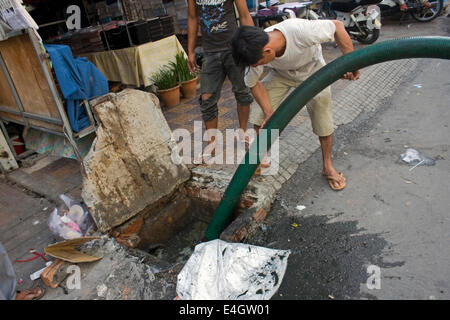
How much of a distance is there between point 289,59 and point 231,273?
170 centimetres

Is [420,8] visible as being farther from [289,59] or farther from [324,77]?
[324,77]

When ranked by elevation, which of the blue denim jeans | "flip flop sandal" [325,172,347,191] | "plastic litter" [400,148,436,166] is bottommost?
"plastic litter" [400,148,436,166]

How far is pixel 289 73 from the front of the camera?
2902mm

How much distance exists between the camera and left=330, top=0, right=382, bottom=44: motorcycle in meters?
7.66

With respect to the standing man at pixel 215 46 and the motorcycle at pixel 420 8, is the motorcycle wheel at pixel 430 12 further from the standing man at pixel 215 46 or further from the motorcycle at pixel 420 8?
the standing man at pixel 215 46

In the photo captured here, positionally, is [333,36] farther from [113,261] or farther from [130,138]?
[113,261]

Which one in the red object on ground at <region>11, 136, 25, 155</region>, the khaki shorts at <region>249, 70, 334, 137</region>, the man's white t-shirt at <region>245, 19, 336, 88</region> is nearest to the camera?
the man's white t-shirt at <region>245, 19, 336, 88</region>

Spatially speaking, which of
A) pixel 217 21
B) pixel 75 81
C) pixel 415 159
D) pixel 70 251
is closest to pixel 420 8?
pixel 415 159

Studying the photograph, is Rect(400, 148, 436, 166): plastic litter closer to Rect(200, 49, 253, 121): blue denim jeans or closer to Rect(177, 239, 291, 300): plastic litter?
Rect(200, 49, 253, 121): blue denim jeans

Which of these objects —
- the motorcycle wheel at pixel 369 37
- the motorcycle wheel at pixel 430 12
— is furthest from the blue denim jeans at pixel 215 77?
the motorcycle wheel at pixel 430 12

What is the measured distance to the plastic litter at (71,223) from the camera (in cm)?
268

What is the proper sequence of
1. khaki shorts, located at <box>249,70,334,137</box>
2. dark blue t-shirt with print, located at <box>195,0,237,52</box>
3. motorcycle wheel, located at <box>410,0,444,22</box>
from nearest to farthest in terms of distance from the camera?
khaki shorts, located at <box>249,70,334,137</box>, dark blue t-shirt with print, located at <box>195,0,237,52</box>, motorcycle wheel, located at <box>410,0,444,22</box>

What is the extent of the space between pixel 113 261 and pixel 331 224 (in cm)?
180

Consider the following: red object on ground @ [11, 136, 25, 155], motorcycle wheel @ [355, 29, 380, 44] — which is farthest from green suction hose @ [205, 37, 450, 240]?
motorcycle wheel @ [355, 29, 380, 44]
